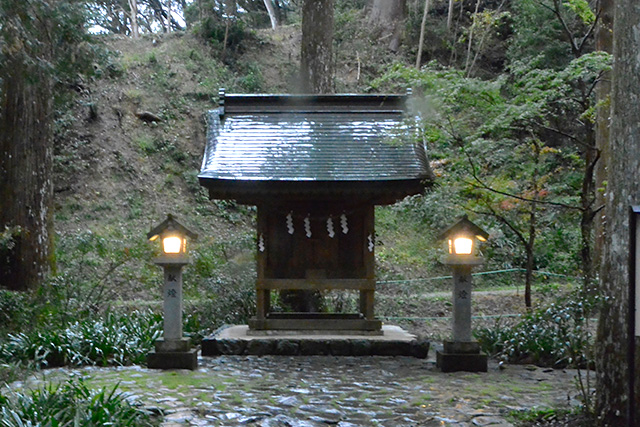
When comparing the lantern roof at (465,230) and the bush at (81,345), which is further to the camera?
→ the lantern roof at (465,230)

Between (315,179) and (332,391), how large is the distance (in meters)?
3.68

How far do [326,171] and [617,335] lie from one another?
19.3 ft

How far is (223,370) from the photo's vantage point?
29.2 ft

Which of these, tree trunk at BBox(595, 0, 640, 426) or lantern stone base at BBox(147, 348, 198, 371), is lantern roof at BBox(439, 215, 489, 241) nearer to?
tree trunk at BBox(595, 0, 640, 426)

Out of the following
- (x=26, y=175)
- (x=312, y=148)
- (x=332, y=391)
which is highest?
(x=312, y=148)

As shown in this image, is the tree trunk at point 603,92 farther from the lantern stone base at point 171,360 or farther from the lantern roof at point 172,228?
the lantern stone base at point 171,360

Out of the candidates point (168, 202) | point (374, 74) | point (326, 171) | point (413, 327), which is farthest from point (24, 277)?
point (374, 74)

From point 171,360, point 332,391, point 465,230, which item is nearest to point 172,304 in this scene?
point 171,360

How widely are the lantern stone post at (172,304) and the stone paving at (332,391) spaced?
0.21 meters

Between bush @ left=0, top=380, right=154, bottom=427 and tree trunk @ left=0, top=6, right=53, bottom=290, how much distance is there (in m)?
7.08

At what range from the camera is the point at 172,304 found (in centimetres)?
893

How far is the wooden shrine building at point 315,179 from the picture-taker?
33.8ft

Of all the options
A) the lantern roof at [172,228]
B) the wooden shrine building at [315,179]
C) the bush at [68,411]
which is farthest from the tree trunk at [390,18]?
the bush at [68,411]

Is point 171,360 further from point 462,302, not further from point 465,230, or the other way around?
point 465,230
